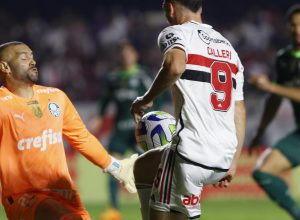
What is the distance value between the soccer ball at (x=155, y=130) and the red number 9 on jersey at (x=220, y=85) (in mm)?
709

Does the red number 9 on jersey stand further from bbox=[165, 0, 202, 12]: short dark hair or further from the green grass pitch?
the green grass pitch

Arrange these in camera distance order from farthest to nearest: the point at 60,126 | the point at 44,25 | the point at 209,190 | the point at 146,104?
1. the point at 44,25
2. the point at 209,190
3. the point at 60,126
4. the point at 146,104

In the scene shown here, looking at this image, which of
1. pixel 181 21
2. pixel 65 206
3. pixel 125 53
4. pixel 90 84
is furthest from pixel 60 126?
pixel 90 84

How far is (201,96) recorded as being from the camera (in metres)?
5.81

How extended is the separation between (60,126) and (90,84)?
12522 millimetres

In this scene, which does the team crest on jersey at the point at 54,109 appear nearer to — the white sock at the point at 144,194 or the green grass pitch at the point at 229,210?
the white sock at the point at 144,194

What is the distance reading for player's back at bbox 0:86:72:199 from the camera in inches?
241

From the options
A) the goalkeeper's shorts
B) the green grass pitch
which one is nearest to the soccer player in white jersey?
the goalkeeper's shorts

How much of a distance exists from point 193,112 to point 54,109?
1.09 meters

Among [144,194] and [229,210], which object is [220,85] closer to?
[144,194]

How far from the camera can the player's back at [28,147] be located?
6.13 m

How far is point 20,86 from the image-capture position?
248 inches

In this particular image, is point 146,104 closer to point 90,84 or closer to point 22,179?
point 22,179

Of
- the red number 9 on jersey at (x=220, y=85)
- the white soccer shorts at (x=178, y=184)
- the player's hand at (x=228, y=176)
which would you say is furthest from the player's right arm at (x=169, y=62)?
the player's hand at (x=228, y=176)
